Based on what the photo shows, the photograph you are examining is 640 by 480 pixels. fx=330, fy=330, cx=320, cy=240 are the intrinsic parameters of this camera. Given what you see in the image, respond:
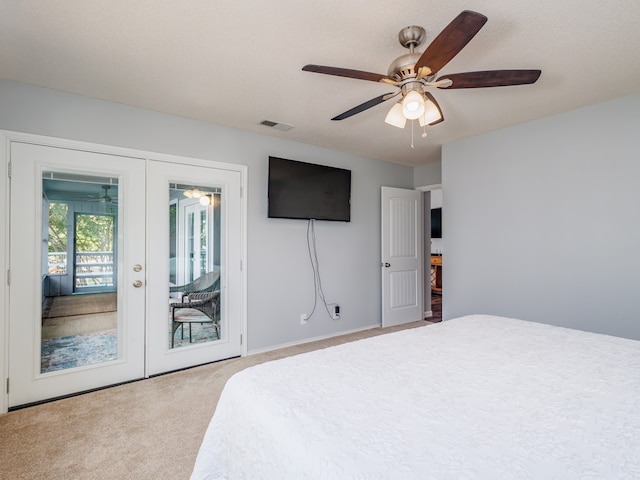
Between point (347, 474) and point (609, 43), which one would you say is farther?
point (609, 43)

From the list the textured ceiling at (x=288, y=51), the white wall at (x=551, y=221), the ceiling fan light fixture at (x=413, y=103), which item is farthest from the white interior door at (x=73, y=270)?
the white wall at (x=551, y=221)

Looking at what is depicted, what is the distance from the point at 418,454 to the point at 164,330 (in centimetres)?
282

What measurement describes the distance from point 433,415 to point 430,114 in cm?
170

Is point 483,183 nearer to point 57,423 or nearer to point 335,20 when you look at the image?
point 335,20

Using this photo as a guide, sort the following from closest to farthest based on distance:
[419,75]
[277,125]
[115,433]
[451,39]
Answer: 1. [451,39]
2. [419,75]
3. [115,433]
4. [277,125]

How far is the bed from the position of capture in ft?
2.70

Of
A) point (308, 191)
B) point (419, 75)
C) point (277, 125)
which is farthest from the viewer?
point (308, 191)

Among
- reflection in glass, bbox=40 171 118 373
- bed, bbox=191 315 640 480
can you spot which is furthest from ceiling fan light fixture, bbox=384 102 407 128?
reflection in glass, bbox=40 171 118 373

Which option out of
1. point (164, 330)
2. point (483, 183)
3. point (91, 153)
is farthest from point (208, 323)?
point (483, 183)

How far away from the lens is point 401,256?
15.7ft

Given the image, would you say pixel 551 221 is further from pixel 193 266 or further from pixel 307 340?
pixel 193 266

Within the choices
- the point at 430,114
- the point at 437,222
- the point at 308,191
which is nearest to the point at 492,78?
the point at 430,114

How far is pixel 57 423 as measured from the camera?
2.24 meters

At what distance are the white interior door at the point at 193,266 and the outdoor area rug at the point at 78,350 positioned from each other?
0.31 m
